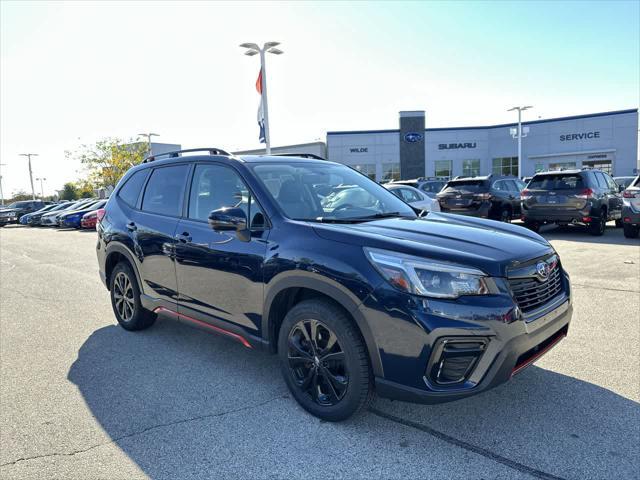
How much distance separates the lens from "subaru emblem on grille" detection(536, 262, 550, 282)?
2.96 m

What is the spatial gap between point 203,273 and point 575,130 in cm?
4779

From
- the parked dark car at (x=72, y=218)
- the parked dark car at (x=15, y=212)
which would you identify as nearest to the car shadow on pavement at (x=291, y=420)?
the parked dark car at (x=72, y=218)

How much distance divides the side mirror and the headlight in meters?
1.21

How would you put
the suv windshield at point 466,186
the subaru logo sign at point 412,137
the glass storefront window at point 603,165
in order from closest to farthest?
the suv windshield at point 466,186
the glass storefront window at point 603,165
the subaru logo sign at point 412,137

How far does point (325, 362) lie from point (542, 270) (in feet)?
4.99

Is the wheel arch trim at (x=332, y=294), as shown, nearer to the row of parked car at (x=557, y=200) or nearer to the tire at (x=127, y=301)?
the tire at (x=127, y=301)

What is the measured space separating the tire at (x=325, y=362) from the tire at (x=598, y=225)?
11.0 m

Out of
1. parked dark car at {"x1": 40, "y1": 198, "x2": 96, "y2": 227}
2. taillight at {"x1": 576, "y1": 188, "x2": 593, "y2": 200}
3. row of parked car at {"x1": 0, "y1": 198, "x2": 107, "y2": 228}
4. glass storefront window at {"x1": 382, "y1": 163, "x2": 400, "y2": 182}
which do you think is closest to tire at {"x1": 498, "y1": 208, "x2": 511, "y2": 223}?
taillight at {"x1": 576, "y1": 188, "x2": 593, "y2": 200}

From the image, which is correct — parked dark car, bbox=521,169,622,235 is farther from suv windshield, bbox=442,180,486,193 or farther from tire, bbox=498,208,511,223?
suv windshield, bbox=442,180,486,193

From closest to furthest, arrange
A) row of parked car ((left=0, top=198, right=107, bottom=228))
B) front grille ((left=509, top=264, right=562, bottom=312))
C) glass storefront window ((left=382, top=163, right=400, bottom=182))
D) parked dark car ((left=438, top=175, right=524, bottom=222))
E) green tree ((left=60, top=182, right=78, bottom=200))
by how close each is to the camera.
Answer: front grille ((left=509, top=264, right=562, bottom=312)), parked dark car ((left=438, top=175, right=524, bottom=222)), row of parked car ((left=0, top=198, right=107, bottom=228)), glass storefront window ((left=382, top=163, right=400, bottom=182)), green tree ((left=60, top=182, right=78, bottom=200))

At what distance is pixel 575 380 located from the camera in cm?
359

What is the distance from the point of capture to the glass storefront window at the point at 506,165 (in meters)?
47.8

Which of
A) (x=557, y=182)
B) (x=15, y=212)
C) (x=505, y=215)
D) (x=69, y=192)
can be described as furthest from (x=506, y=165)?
(x=69, y=192)

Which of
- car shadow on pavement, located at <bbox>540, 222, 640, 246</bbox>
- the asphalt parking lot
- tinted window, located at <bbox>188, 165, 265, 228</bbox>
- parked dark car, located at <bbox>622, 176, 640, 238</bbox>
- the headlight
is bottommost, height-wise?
car shadow on pavement, located at <bbox>540, 222, 640, 246</bbox>
